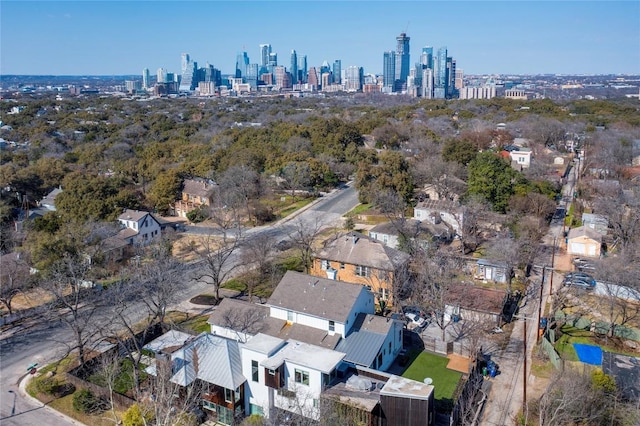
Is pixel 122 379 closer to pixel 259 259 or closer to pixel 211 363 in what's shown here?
pixel 211 363

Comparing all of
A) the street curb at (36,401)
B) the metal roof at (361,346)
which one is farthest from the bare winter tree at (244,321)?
the street curb at (36,401)

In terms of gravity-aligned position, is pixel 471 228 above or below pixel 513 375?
above

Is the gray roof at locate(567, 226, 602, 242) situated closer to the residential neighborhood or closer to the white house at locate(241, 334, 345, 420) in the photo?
the residential neighborhood

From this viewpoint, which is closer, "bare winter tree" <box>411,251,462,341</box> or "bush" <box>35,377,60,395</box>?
"bush" <box>35,377,60,395</box>

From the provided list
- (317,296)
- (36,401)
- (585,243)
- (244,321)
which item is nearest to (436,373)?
(317,296)

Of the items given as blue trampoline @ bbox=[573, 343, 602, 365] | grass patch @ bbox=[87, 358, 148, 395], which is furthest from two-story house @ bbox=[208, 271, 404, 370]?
blue trampoline @ bbox=[573, 343, 602, 365]
